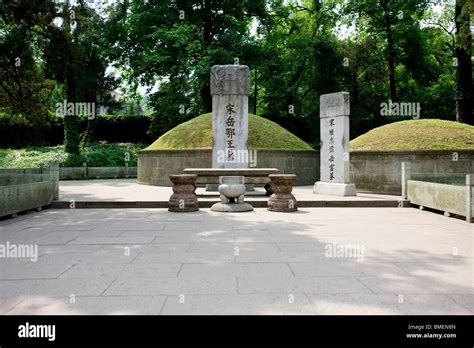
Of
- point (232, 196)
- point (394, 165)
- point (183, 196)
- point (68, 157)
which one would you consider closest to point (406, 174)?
point (394, 165)

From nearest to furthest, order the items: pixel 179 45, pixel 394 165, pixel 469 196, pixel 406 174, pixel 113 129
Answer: pixel 469 196, pixel 406 174, pixel 394 165, pixel 179 45, pixel 113 129

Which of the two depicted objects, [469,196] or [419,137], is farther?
[419,137]

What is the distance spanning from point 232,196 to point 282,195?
127 centimetres

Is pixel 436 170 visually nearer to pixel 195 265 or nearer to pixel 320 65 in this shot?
pixel 195 265

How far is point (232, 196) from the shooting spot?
9.24 meters

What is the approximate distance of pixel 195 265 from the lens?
443 cm

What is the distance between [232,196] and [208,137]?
7537 mm

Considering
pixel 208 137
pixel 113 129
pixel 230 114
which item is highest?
pixel 113 129

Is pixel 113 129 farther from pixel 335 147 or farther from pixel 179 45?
pixel 335 147

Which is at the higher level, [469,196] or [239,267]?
[469,196]

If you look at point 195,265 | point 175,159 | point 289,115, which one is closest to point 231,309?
point 195,265

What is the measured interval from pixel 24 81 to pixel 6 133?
1779 cm

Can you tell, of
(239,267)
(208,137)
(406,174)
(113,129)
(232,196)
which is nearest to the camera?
(239,267)

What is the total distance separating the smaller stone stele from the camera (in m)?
9.04
